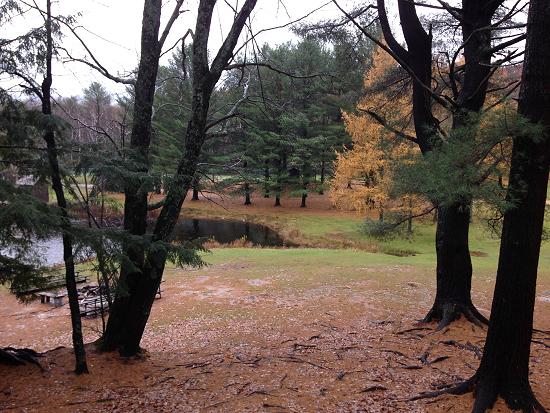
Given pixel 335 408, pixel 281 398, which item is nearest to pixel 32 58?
pixel 281 398

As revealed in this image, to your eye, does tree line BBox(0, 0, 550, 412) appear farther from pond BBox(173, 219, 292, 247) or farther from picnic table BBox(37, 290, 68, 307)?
pond BBox(173, 219, 292, 247)

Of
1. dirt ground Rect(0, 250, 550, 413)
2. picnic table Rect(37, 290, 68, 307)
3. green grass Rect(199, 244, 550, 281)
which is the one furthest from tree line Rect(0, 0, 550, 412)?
green grass Rect(199, 244, 550, 281)

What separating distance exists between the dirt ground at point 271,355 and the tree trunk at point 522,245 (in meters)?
0.28

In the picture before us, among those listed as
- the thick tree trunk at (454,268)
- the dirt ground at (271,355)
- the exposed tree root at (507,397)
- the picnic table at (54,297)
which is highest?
the thick tree trunk at (454,268)

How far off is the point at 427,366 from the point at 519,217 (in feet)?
9.15

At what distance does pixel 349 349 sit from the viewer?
6961 millimetres

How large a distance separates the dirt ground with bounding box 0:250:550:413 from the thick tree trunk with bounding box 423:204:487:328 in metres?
0.29

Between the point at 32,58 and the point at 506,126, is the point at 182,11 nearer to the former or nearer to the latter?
the point at 32,58

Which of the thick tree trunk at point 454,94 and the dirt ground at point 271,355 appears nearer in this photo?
the dirt ground at point 271,355

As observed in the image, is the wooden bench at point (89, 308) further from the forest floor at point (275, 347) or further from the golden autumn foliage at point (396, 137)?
the golden autumn foliage at point (396, 137)

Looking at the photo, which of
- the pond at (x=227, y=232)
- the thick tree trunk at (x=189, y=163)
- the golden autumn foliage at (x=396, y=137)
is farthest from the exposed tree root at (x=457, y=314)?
the pond at (x=227, y=232)

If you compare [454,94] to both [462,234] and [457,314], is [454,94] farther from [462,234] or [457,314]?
[457,314]

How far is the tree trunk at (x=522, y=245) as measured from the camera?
3957 millimetres

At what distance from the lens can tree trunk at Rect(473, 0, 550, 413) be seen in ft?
13.0
